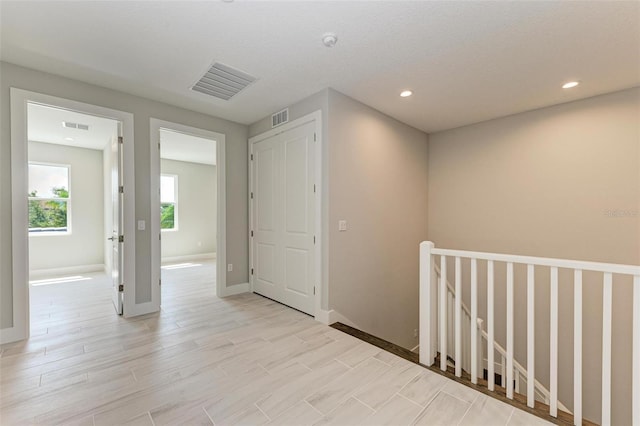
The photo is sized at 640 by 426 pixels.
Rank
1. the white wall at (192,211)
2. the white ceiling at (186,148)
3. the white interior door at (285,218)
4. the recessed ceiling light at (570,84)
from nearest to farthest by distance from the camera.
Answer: the recessed ceiling light at (570,84) → the white interior door at (285,218) → the white ceiling at (186,148) → the white wall at (192,211)

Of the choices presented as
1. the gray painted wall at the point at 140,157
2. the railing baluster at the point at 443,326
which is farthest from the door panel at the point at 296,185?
the railing baluster at the point at 443,326

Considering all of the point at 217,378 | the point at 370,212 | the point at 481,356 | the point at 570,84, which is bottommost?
the point at 481,356

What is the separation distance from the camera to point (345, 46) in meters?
2.32

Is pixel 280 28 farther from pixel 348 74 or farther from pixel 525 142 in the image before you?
pixel 525 142

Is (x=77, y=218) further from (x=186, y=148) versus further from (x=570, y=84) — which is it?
Result: (x=570, y=84)

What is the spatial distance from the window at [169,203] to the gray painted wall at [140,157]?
3.88 metres

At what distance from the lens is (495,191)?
4.08 metres

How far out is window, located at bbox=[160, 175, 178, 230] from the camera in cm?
713

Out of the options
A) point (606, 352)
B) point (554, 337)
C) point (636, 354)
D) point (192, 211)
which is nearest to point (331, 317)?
point (554, 337)

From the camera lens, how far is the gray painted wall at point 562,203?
10.0 feet

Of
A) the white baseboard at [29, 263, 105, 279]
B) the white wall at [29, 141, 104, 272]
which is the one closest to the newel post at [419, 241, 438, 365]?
the white baseboard at [29, 263, 105, 279]

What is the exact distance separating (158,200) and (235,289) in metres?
1.73

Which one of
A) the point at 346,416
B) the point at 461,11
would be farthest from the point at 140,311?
the point at 461,11

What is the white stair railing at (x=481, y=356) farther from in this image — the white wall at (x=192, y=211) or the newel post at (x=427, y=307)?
the white wall at (x=192, y=211)
